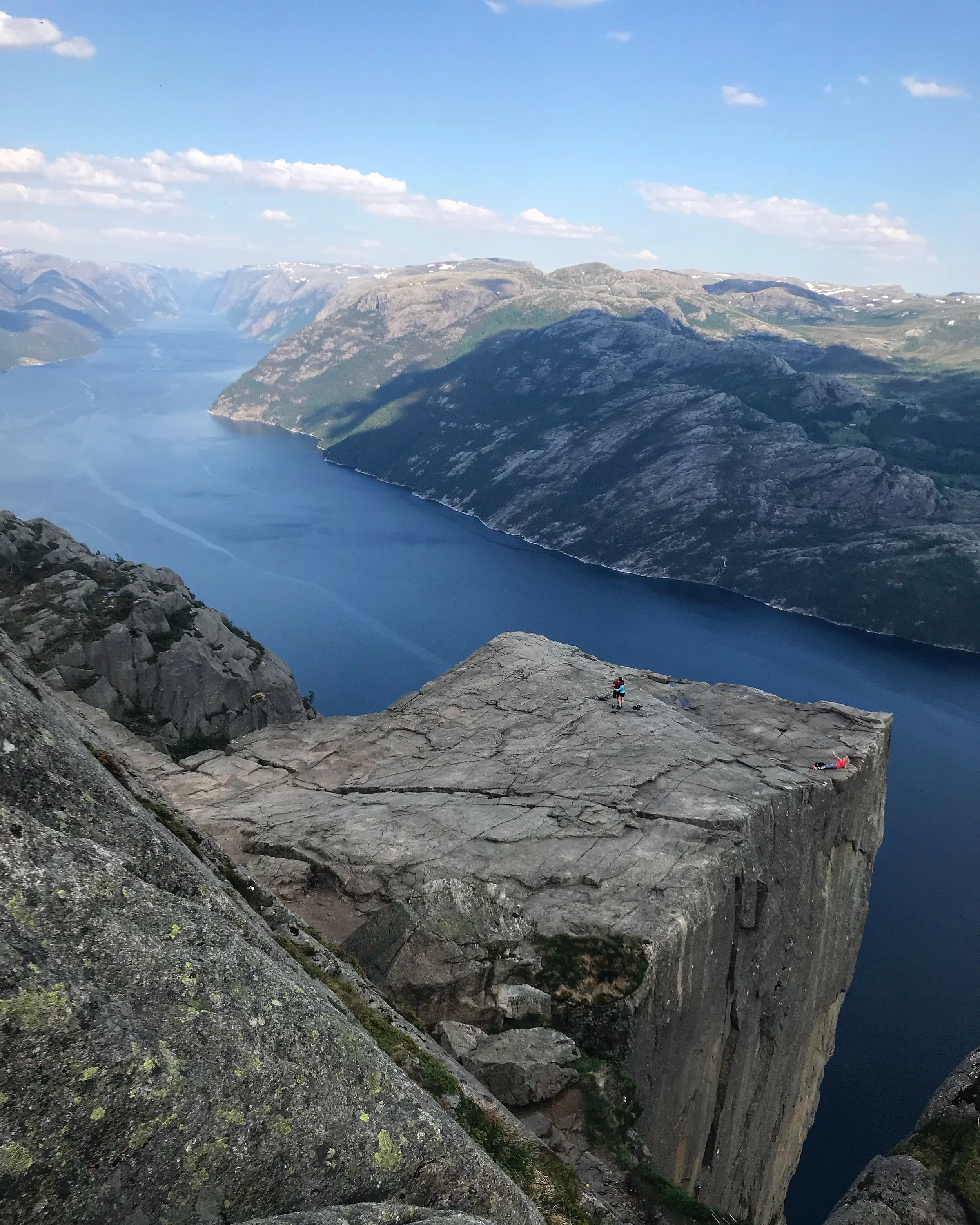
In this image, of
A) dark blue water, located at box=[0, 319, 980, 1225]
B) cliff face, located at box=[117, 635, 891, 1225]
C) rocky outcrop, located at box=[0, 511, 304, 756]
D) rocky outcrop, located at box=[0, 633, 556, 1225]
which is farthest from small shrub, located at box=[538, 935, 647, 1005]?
dark blue water, located at box=[0, 319, 980, 1225]

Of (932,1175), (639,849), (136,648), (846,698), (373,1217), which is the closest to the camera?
(373,1217)

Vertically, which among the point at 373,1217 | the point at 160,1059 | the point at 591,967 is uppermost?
the point at 160,1059

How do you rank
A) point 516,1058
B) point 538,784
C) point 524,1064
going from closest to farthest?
1. point 524,1064
2. point 516,1058
3. point 538,784

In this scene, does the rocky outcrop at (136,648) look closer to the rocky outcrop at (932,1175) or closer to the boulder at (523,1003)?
the boulder at (523,1003)

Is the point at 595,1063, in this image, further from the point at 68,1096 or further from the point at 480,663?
the point at 480,663

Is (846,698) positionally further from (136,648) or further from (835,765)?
(136,648)

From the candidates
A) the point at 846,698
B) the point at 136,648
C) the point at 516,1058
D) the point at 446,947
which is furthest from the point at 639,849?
the point at 846,698
